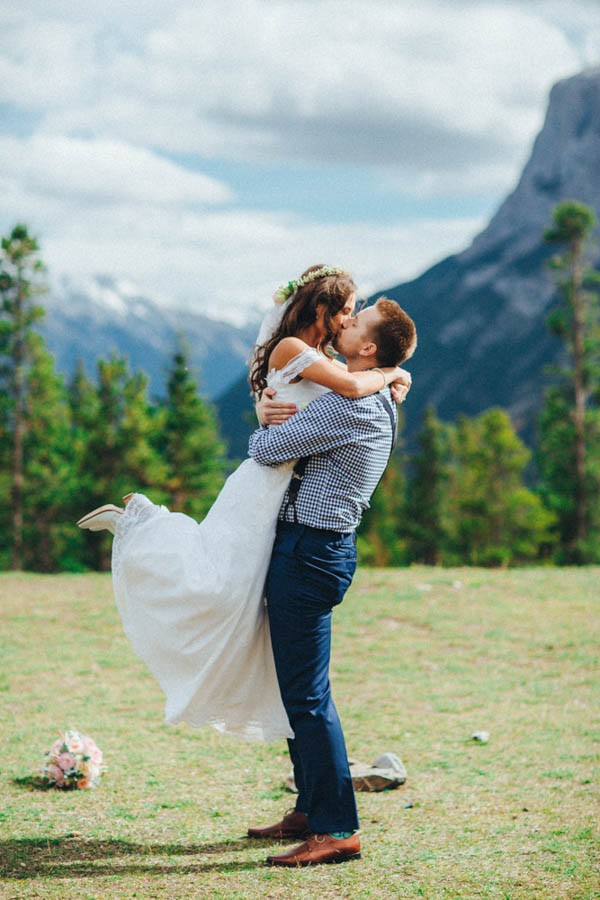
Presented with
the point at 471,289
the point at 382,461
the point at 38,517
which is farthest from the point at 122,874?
the point at 471,289

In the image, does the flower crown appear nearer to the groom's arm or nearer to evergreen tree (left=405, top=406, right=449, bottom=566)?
the groom's arm

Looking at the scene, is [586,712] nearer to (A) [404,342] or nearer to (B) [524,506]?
(A) [404,342]

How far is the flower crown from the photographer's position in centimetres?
415

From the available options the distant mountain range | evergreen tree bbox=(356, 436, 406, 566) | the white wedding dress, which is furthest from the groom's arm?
the distant mountain range

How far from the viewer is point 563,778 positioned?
570 centimetres

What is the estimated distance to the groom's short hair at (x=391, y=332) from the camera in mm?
4113

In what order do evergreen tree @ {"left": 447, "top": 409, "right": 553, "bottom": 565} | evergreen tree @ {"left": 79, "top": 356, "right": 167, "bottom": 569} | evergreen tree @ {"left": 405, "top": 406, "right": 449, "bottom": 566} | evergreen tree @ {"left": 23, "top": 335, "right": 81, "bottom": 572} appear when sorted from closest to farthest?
evergreen tree @ {"left": 23, "top": 335, "right": 81, "bottom": 572}
evergreen tree @ {"left": 79, "top": 356, "right": 167, "bottom": 569}
evergreen tree @ {"left": 447, "top": 409, "right": 553, "bottom": 565}
evergreen tree @ {"left": 405, "top": 406, "right": 449, "bottom": 566}

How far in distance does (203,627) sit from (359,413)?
1242 mm

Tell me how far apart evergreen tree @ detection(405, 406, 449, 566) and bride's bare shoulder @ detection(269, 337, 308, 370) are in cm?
4521

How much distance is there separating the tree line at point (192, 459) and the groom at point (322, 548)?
1134 inches

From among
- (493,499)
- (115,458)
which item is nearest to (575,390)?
(493,499)

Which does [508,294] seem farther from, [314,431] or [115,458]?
[314,431]

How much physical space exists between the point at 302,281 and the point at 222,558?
4.47 feet

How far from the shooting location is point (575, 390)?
112ft
